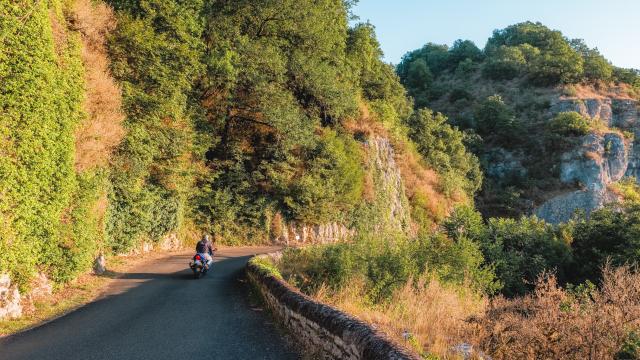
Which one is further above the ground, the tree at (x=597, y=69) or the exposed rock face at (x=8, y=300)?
the tree at (x=597, y=69)

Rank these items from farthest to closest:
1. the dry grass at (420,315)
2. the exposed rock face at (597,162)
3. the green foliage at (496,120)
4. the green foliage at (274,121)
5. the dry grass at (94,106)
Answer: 1. the green foliage at (496,120)
2. the exposed rock face at (597,162)
3. the green foliage at (274,121)
4. the dry grass at (94,106)
5. the dry grass at (420,315)

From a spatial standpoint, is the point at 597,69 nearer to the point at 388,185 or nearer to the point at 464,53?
the point at 464,53

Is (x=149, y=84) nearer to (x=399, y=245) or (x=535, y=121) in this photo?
(x=399, y=245)

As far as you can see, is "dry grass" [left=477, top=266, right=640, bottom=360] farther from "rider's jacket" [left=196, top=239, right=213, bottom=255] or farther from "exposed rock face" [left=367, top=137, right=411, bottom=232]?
"exposed rock face" [left=367, top=137, right=411, bottom=232]

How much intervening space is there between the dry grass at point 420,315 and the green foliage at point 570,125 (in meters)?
62.9

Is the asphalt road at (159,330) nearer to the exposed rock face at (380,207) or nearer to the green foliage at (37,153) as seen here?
the green foliage at (37,153)

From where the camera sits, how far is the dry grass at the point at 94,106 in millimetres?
14445

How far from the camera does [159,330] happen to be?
8750 millimetres

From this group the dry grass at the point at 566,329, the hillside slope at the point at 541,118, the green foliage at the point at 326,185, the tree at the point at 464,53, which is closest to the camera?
the dry grass at the point at 566,329

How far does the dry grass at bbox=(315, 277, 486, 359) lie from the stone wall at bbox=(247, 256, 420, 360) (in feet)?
3.66

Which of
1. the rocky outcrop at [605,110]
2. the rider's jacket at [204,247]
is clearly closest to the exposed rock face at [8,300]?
the rider's jacket at [204,247]

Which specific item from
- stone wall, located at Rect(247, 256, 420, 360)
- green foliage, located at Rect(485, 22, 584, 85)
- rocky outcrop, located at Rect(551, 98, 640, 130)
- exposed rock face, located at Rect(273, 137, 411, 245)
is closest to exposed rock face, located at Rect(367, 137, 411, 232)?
exposed rock face, located at Rect(273, 137, 411, 245)

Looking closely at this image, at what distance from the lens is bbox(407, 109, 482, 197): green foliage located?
166 ft

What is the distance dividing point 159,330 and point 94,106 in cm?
1048
